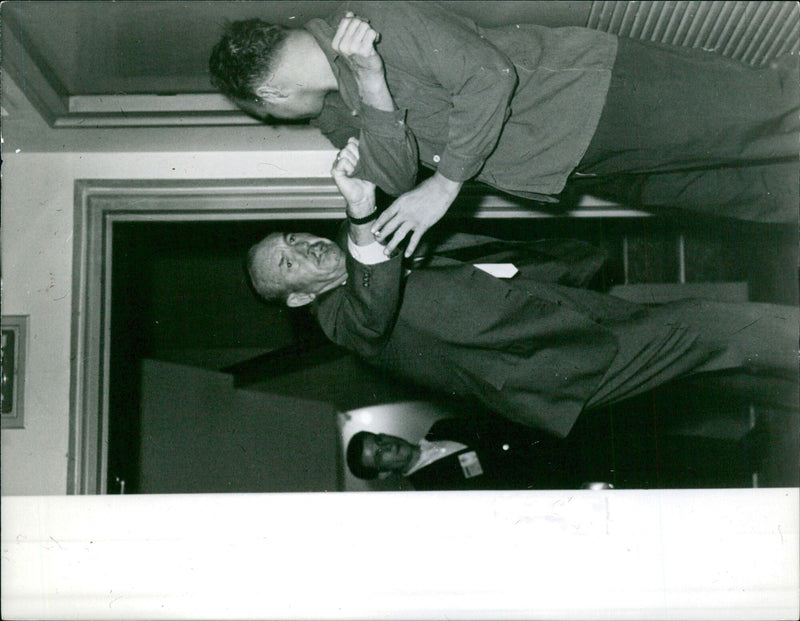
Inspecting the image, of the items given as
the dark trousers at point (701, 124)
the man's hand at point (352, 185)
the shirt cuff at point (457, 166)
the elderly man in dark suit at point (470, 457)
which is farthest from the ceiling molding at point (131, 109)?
the elderly man in dark suit at point (470, 457)

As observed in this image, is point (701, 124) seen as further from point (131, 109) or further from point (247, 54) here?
point (131, 109)

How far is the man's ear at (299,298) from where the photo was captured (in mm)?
1245

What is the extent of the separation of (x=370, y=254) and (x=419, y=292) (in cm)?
18

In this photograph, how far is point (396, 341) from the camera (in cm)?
118

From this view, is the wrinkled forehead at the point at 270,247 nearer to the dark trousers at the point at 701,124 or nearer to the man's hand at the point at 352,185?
the man's hand at the point at 352,185

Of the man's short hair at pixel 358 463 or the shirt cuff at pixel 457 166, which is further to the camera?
the man's short hair at pixel 358 463

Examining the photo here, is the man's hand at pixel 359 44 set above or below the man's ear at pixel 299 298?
above

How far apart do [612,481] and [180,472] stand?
95 cm

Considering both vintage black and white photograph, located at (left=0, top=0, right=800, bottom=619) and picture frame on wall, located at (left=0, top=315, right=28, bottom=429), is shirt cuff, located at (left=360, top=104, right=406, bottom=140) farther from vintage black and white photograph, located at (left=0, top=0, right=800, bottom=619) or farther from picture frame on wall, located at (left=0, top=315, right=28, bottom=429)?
picture frame on wall, located at (left=0, top=315, right=28, bottom=429)

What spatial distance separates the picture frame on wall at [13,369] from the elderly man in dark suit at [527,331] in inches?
17.9

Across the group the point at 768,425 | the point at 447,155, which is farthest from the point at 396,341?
the point at 768,425

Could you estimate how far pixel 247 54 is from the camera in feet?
3.14

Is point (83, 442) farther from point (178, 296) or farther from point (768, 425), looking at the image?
point (768, 425)

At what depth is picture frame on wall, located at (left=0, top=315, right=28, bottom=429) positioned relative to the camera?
1146mm
